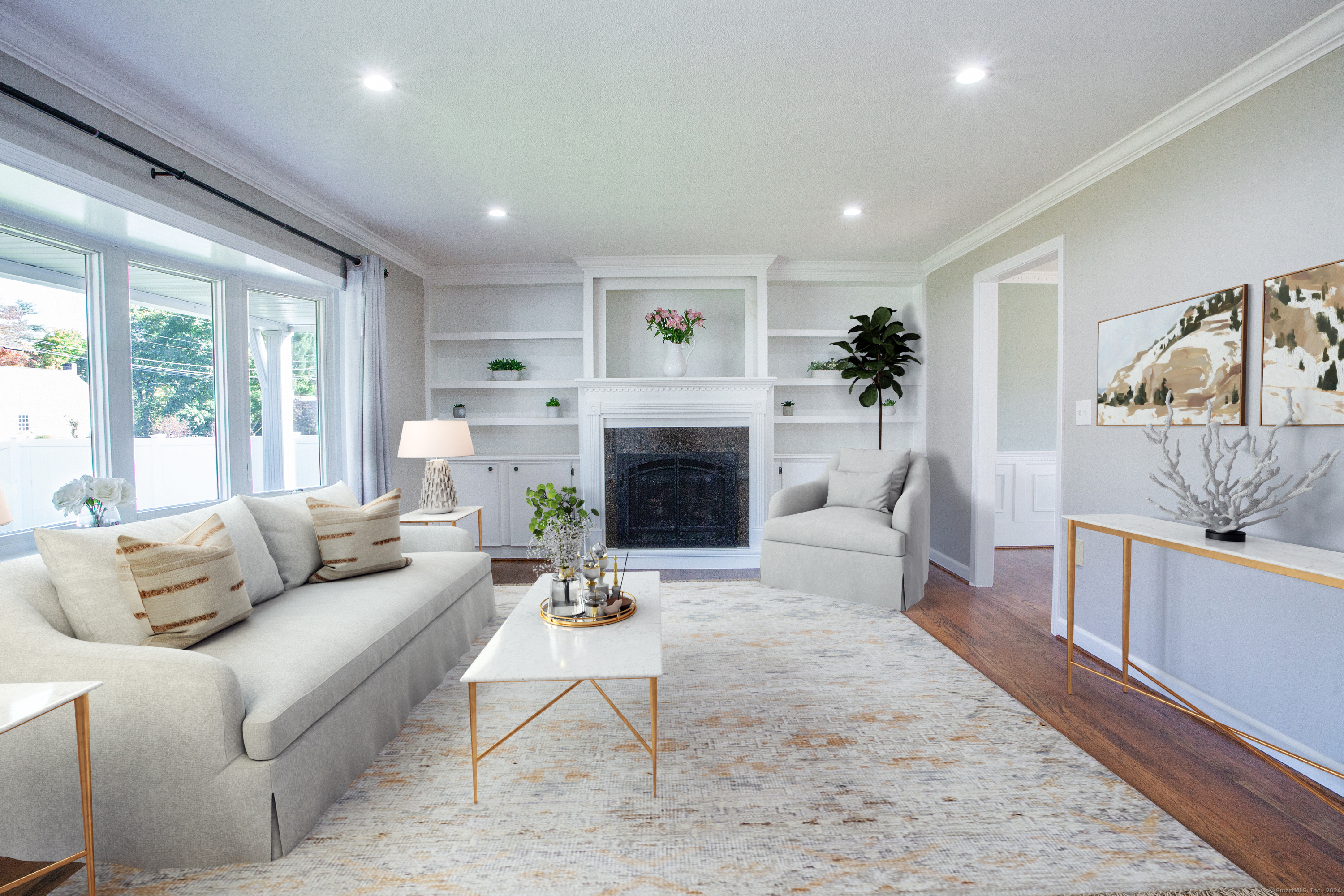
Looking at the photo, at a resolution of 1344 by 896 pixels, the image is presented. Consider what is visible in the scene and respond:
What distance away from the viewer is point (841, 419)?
5047mm

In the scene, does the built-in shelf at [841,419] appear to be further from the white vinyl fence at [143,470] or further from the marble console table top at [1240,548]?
the white vinyl fence at [143,470]

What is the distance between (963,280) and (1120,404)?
181cm

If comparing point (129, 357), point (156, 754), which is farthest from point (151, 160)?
point (156, 754)

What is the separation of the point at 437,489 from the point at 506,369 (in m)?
1.45

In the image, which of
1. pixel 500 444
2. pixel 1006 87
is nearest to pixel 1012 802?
pixel 1006 87

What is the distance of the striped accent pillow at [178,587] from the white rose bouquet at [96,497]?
23.1 inches

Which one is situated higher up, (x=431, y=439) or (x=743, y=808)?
(x=431, y=439)

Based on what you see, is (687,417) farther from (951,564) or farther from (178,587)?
(178,587)

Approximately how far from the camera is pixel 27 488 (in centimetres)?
→ 245

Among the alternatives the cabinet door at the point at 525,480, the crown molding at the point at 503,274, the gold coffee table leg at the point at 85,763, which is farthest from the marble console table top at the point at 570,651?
the crown molding at the point at 503,274

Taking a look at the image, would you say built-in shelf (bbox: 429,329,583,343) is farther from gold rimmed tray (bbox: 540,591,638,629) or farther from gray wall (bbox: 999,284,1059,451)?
gray wall (bbox: 999,284,1059,451)

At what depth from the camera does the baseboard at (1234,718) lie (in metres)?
1.87

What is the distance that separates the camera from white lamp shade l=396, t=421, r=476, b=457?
12.1 ft

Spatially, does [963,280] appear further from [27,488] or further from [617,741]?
[27,488]
